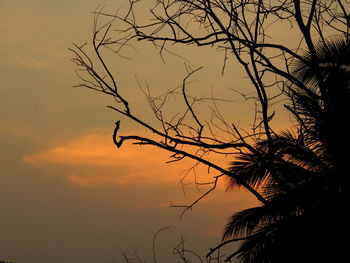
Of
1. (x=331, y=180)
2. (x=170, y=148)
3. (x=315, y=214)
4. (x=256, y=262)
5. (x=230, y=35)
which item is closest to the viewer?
(x=170, y=148)

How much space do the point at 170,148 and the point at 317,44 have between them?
25.2ft

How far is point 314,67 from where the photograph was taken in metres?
4.94

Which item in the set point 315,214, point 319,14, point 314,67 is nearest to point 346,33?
point 319,14

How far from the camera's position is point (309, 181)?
9023 millimetres

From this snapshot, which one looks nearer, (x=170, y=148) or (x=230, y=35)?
(x=170, y=148)

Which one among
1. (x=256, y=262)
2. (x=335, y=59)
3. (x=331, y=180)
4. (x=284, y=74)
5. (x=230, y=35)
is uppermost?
(x=335, y=59)

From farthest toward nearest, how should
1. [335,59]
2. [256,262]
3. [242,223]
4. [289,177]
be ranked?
1. [242,223]
2. [335,59]
3. [289,177]
4. [256,262]

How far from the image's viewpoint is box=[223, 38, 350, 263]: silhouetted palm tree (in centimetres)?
Answer: 539

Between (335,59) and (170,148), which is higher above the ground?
(335,59)

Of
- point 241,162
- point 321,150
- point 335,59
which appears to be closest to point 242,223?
point 241,162

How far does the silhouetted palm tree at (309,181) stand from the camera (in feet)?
17.7

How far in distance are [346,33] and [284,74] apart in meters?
1.20

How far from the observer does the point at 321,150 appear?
395 inches

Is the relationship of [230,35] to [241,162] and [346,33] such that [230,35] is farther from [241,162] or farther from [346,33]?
[241,162]
